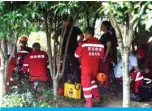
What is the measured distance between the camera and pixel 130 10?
5680 mm

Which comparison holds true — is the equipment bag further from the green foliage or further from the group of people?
the green foliage

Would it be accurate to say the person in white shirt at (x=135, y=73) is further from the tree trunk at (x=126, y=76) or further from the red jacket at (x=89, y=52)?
Result: the tree trunk at (x=126, y=76)

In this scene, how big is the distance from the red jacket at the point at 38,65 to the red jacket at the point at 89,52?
1373 mm

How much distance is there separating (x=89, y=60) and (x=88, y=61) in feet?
0.09

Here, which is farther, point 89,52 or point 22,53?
point 22,53

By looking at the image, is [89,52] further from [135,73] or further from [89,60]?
[135,73]

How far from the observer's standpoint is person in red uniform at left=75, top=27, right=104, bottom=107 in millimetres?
8664

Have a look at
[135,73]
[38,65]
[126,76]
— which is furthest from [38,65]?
[126,76]

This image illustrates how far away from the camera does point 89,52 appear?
28.4ft

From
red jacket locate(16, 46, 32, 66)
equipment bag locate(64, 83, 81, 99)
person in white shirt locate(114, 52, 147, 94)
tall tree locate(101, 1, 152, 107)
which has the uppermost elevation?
tall tree locate(101, 1, 152, 107)

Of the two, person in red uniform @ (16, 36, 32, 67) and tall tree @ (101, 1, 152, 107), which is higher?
tall tree @ (101, 1, 152, 107)

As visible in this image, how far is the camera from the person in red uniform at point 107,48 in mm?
10086

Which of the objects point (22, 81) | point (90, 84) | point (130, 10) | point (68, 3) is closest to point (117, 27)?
point (68, 3)

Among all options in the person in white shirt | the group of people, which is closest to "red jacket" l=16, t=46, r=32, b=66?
the group of people
